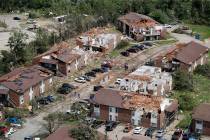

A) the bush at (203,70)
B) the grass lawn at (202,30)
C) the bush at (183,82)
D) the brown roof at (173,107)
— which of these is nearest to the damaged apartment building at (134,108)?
the brown roof at (173,107)

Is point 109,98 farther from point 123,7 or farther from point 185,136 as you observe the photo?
point 123,7

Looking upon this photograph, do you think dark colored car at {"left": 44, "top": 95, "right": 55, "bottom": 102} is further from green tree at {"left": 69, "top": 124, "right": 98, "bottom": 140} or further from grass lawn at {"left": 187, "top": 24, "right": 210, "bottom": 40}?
grass lawn at {"left": 187, "top": 24, "right": 210, "bottom": 40}

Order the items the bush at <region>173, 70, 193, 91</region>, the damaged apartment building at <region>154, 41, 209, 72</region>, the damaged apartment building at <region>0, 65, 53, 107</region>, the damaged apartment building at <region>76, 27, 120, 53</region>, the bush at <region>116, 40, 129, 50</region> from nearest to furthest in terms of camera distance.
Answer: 1. the damaged apartment building at <region>0, 65, 53, 107</region>
2. the bush at <region>173, 70, 193, 91</region>
3. the damaged apartment building at <region>154, 41, 209, 72</region>
4. the damaged apartment building at <region>76, 27, 120, 53</region>
5. the bush at <region>116, 40, 129, 50</region>

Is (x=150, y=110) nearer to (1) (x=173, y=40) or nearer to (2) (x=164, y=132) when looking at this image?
Result: (2) (x=164, y=132)

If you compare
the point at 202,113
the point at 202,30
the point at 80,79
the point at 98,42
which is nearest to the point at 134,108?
the point at 202,113

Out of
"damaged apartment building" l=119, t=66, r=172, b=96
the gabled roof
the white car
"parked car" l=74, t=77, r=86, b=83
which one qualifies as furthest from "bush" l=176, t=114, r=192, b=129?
"parked car" l=74, t=77, r=86, b=83
